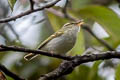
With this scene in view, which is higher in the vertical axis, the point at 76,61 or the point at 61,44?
the point at 76,61

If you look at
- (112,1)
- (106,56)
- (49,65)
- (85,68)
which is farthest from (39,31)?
(106,56)

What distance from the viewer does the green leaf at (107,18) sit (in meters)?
2.75

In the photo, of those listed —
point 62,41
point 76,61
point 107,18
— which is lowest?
point 107,18

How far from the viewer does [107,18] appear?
2803mm

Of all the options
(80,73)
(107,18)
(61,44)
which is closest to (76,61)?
(61,44)

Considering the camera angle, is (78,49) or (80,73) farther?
(80,73)

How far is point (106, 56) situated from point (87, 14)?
1.31 metres

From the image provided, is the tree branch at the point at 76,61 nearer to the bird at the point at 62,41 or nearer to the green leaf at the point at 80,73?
the bird at the point at 62,41

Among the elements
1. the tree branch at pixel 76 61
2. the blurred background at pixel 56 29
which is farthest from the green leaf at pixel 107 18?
the tree branch at pixel 76 61

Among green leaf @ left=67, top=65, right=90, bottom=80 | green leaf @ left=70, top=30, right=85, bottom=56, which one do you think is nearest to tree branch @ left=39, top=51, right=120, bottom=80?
green leaf @ left=70, top=30, right=85, bottom=56

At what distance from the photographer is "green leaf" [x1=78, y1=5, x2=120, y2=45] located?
9.02ft

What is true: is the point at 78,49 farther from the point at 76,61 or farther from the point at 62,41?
the point at 76,61

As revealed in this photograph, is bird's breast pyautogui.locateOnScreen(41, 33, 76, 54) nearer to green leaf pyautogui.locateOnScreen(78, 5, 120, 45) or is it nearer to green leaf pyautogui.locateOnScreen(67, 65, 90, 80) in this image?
green leaf pyautogui.locateOnScreen(67, 65, 90, 80)

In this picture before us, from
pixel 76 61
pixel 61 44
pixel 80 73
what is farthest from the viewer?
pixel 80 73
